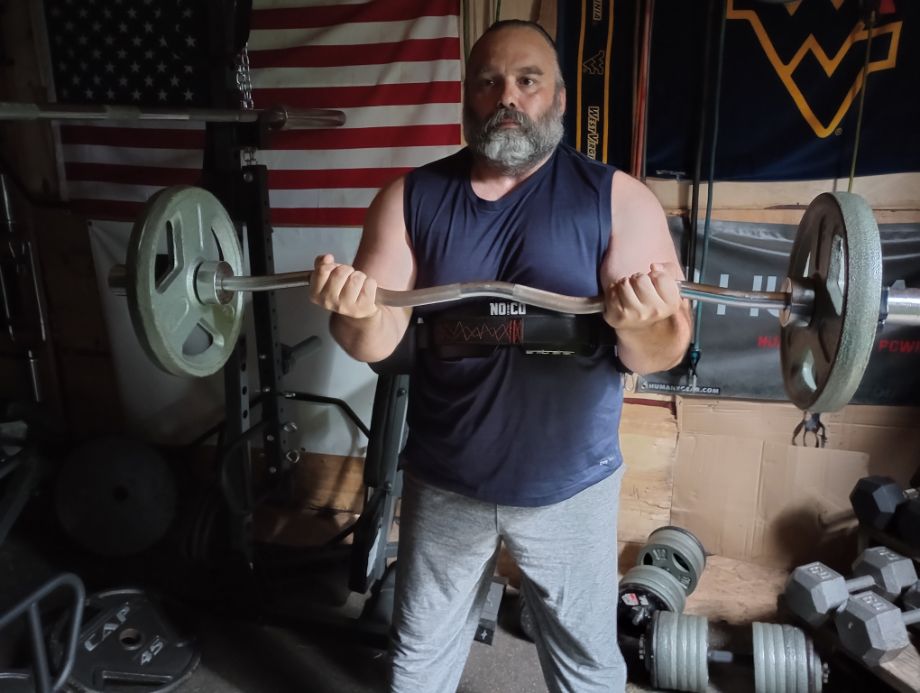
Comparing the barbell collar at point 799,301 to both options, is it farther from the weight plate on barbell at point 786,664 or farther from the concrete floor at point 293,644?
the concrete floor at point 293,644

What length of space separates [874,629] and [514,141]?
57.9 inches

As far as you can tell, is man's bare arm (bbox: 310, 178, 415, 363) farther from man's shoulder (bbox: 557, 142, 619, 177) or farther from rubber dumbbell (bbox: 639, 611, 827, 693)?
rubber dumbbell (bbox: 639, 611, 827, 693)

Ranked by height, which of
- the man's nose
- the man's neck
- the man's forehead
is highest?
the man's forehead

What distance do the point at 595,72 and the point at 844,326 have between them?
49.9 inches

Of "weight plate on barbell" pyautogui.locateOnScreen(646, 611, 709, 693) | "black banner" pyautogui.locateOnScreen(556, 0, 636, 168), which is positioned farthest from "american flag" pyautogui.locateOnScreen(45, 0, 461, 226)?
"weight plate on barbell" pyautogui.locateOnScreen(646, 611, 709, 693)

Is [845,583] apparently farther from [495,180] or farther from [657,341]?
[495,180]

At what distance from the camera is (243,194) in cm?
185

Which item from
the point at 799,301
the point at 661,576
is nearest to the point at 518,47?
the point at 799,301

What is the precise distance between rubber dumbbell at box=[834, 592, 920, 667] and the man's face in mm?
1399

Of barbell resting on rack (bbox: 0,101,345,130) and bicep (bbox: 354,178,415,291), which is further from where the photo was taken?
barbell resting on rack (bbox: 0,101,345,130)

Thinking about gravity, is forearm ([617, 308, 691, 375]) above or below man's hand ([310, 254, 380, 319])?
below

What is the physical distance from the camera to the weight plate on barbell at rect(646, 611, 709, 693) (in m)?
1.79

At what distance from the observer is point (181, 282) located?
50.1 inches

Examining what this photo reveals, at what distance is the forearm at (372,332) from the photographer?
1198 millimetres
